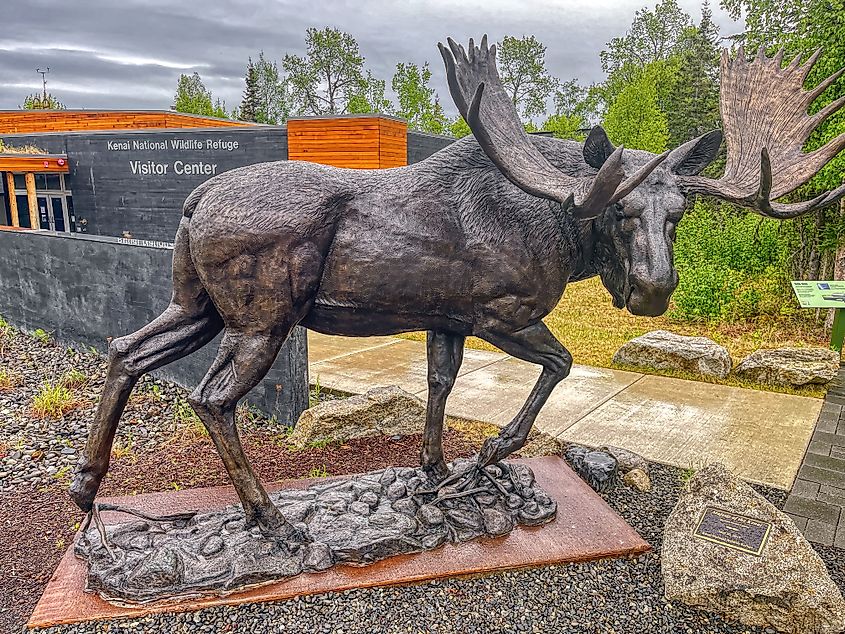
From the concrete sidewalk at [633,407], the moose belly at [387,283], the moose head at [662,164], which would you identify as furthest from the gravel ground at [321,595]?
the moose head at [662,164]

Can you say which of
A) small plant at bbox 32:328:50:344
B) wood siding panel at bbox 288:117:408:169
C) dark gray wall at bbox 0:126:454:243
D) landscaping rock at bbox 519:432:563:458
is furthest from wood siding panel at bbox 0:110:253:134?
landscaping rock at bbox 519:432:563:458

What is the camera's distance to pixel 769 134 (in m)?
2.68

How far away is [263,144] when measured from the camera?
12.9m

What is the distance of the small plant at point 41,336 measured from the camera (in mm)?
7363

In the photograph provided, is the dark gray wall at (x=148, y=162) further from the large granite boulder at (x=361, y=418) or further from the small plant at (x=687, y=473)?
the small plant at (x=687, y=473)

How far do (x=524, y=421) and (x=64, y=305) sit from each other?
6044mm

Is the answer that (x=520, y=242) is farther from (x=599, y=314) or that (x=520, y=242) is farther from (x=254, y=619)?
(x=599, y=314)

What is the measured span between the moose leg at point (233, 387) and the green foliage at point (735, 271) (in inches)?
317

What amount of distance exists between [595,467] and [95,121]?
71.6ft

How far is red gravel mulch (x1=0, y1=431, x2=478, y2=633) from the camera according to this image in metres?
3.01

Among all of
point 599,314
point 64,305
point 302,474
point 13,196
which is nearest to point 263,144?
point 64,305

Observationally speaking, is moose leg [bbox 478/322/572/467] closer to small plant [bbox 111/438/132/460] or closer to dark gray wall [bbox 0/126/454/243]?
small plant [bbox 111/438/132/460]

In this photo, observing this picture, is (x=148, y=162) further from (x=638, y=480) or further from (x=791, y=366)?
(x=638, y=480)

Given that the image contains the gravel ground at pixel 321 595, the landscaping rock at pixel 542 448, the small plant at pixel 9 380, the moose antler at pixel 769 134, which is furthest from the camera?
the small plant at pixel 9 380
